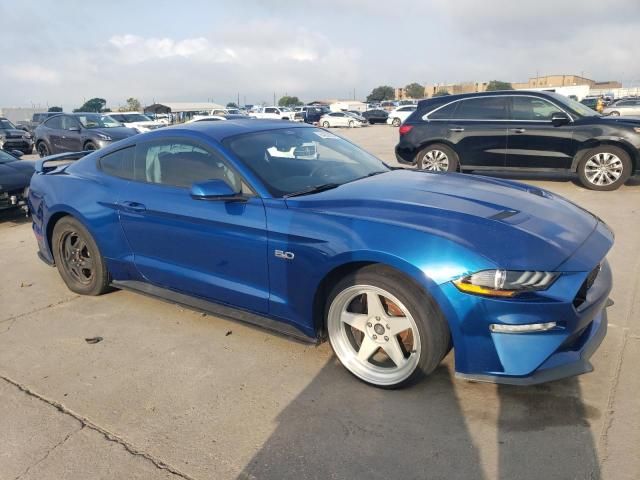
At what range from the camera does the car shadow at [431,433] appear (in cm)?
230

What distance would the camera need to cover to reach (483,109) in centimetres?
899

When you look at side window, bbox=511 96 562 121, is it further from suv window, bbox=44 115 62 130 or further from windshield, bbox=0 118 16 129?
windshield, bbox=0 118 16 129

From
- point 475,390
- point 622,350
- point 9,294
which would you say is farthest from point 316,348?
point 9,294

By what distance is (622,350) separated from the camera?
324cm

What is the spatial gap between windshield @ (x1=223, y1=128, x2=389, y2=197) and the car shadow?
4.34 ft

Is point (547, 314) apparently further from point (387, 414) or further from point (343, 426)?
point (343, 426)

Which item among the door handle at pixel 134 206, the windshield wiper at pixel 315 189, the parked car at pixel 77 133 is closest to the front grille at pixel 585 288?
the windshield wiper at pixel 315 189

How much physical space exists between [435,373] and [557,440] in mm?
792

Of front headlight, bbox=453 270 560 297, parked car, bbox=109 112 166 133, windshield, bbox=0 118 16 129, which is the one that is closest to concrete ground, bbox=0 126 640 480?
front headlight, bbox=453 270 560 297

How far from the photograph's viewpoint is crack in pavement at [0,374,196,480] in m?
2.39

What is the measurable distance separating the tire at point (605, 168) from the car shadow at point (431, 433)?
6314 millimetres

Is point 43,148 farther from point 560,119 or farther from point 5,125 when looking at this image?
point 560,119

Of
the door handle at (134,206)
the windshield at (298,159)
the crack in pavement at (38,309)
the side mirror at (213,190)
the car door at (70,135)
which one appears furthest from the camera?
the car door at (70,135)

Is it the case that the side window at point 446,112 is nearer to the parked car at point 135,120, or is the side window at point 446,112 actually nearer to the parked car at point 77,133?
the parked car at point 77,133
